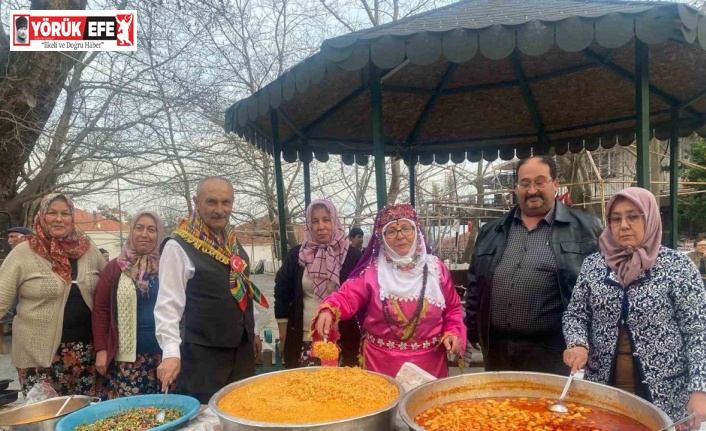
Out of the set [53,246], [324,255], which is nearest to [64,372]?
[53,246]

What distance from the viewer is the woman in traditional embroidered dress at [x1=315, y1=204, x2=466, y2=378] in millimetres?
2381

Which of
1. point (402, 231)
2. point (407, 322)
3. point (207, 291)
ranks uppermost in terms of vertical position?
point (402, 231)

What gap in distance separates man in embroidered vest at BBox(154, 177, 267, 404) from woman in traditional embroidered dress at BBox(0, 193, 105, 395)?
1.04 meters

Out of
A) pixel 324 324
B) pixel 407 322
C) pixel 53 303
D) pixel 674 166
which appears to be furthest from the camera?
pixel 674 166

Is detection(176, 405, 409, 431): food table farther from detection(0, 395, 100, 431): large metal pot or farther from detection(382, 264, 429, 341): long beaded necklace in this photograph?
detection(382, 264, 429, 341): long beaded necklace

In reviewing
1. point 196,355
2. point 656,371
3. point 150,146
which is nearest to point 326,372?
point 196,355

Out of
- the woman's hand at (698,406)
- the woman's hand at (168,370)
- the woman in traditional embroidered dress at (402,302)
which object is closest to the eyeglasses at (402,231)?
the woman in traditional embroidered dress at (402,302)

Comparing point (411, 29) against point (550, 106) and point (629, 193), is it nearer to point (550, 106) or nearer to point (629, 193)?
point (629, 193)

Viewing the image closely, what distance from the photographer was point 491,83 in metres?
4.85

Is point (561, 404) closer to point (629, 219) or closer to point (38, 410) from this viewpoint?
point (629, 219)

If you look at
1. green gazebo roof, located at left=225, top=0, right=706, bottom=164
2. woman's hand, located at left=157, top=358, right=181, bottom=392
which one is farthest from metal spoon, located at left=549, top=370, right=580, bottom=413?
green gazebo roof, located at left=225, top=0, right=706, bottom=164

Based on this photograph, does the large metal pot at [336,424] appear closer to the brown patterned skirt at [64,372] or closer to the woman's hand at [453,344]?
the woman's hand at [453,344]

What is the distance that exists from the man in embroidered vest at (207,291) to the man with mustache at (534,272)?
1.34 metres

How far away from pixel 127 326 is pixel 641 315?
2690mm
